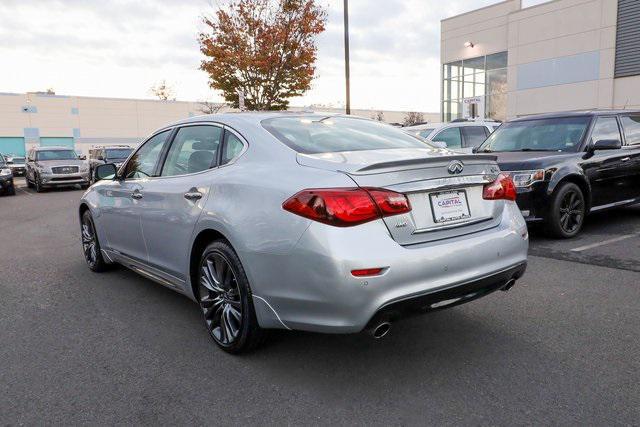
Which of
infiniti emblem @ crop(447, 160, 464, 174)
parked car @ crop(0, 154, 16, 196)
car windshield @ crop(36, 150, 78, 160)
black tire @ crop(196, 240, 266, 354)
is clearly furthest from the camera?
car windshield @ crop(36, 150, 78, 160)

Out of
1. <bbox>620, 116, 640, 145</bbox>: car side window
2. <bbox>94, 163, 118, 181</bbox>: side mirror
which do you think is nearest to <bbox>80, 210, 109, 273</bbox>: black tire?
<bbox>94, 163, 118, 181</bbox>: side mirror

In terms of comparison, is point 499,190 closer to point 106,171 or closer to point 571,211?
point 106,171

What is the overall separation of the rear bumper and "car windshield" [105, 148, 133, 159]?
20.4m

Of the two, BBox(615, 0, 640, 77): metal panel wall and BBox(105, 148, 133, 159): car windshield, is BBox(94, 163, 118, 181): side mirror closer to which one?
BBox(105, 148, 133, 159): car windshield

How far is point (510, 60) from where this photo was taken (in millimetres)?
30062

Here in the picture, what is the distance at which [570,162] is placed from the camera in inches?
272

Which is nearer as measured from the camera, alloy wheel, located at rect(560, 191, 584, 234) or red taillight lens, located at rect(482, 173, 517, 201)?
red taillight lens, located at rect(482, 173, 517, 201)

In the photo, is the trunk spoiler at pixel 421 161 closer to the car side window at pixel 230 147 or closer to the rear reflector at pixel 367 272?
the rear reflector at pixel 367 272

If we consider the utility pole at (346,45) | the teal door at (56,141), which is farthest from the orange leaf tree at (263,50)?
the teal door at (56,141)

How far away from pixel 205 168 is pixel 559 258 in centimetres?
418

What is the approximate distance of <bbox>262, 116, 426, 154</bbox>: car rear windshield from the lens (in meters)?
3.52

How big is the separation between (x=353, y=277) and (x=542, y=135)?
6053mm

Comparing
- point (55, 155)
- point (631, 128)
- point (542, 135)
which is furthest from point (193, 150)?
point (55, 155)

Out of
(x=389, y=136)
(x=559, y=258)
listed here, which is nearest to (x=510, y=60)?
(x=559, y=258)
